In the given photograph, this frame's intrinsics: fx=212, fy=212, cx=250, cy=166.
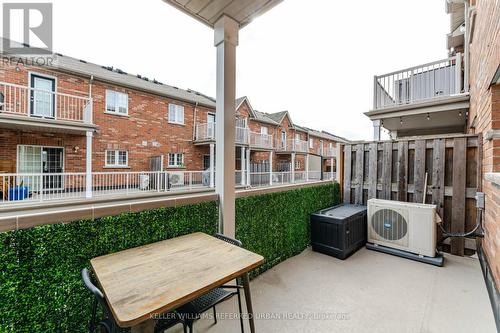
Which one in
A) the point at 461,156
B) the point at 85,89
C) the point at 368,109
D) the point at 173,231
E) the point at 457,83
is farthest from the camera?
the point at 85,89

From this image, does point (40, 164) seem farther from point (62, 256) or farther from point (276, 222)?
point (276, 222)

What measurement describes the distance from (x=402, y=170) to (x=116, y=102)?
10.5 metres

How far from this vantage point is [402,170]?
427 centimetres

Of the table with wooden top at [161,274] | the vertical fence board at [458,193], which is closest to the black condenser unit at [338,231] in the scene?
the vertical fence board at [458,193]

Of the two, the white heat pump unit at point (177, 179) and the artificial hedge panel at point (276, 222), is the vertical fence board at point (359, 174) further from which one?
the white heat pump unit at point (177, 179)

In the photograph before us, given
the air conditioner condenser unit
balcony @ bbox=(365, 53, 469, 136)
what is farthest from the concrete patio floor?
balcony @ bbox=(365, 53, 469, 136)

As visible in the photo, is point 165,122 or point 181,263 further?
point 165,122

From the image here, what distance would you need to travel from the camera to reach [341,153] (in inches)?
203

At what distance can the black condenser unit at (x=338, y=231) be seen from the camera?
11.5 feet

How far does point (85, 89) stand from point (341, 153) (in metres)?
9.69

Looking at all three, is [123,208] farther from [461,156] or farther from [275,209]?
[461,156]

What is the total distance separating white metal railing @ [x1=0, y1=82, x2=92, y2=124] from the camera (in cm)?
644

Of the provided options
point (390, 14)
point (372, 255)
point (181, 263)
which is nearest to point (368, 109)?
point (390, 14)

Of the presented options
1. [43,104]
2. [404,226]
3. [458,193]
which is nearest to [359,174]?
[404,226]
